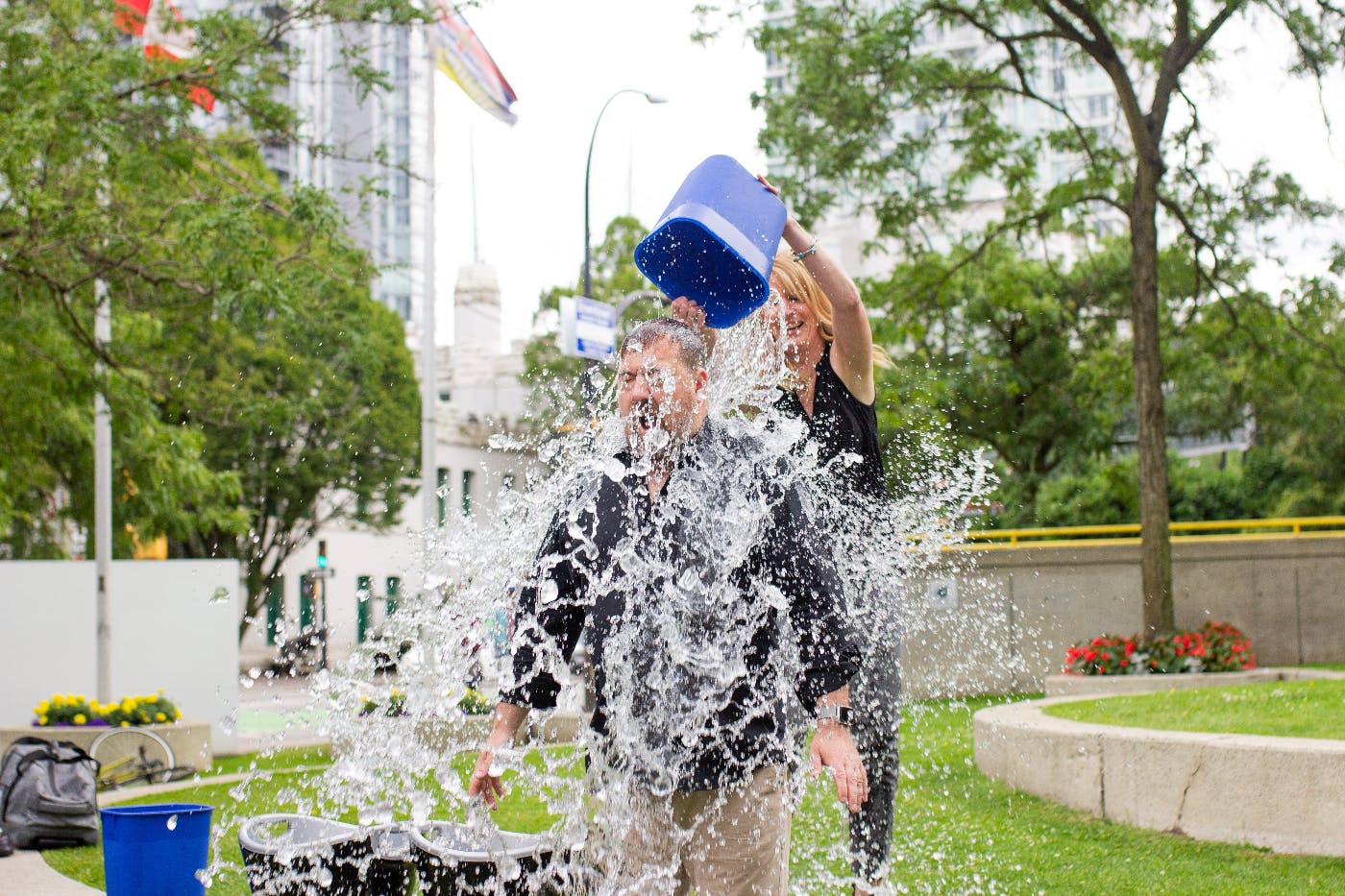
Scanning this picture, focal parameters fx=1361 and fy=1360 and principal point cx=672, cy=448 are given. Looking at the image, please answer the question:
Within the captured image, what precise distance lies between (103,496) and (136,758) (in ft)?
14.6

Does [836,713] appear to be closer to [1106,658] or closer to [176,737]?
[176,737]

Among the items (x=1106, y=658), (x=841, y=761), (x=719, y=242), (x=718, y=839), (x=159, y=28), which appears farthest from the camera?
(x=1106, y=658)

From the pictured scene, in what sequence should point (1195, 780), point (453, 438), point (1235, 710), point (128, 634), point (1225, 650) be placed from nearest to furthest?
point (1195, 780)
point (1235, 710)
point (1225, 650)
point (128, 634)
point (453, 438)

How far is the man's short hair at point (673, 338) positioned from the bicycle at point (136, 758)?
867 centimetres

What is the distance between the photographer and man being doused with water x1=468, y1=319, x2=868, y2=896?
300cm

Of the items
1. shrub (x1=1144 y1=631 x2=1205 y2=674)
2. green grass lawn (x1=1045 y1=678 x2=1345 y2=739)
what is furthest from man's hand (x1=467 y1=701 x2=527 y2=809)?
shrub (x1=1144 y1=631 x2=1205 y2=674)

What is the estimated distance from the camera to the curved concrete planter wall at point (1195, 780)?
5.34 meters

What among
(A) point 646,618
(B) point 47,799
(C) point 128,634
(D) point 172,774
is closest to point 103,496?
(C) point 128,634

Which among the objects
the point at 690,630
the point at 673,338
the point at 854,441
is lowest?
the point at 690,630

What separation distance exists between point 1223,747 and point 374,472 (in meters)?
30.1

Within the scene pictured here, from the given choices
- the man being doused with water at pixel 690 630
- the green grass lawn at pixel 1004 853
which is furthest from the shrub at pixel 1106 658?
the man being doused with water at pixel 690 630

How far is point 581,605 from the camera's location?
3176 millimetres

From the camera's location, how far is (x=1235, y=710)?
720 cm

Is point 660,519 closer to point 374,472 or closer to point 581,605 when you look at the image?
point 581,605
